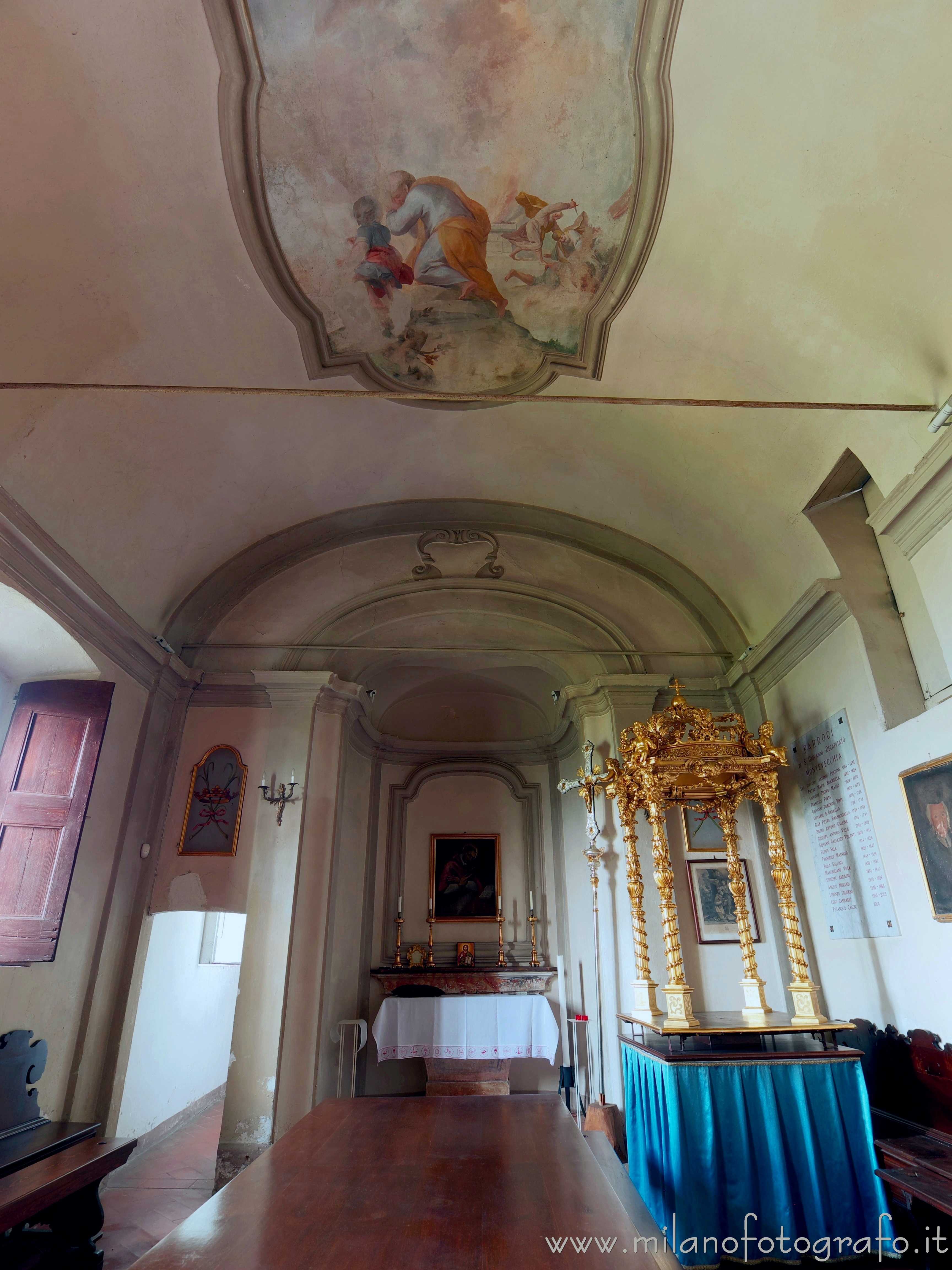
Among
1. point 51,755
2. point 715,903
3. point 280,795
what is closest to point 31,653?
point 51,755

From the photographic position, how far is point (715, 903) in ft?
20.1

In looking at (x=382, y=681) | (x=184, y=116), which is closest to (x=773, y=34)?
(x=184, y=116)

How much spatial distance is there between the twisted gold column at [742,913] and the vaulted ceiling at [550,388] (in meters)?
1.84

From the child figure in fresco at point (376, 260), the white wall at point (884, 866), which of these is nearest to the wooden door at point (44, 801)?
the child figure in fresco at point (376, 260)

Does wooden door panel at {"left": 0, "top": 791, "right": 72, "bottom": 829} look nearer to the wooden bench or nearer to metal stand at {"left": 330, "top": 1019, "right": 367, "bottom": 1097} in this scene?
the wooden bench

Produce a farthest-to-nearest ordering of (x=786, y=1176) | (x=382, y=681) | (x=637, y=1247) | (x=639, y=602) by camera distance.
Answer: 1. (x=382, y=681)
2. (x=639, y=602)
3. (x=786, y=1176)
4. (x=637, y=1247)

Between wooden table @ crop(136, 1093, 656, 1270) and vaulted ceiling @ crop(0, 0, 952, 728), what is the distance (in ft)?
13.7

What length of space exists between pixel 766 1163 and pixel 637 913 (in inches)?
72.7

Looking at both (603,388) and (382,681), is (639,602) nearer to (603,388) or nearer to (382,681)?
(603,388)

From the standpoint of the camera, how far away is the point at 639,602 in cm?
741

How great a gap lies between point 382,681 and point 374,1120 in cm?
589

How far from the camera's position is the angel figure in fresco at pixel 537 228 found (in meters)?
4.28

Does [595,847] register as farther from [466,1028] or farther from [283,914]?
[283,914]

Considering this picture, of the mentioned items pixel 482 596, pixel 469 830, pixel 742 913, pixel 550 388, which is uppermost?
pixel 550 388
